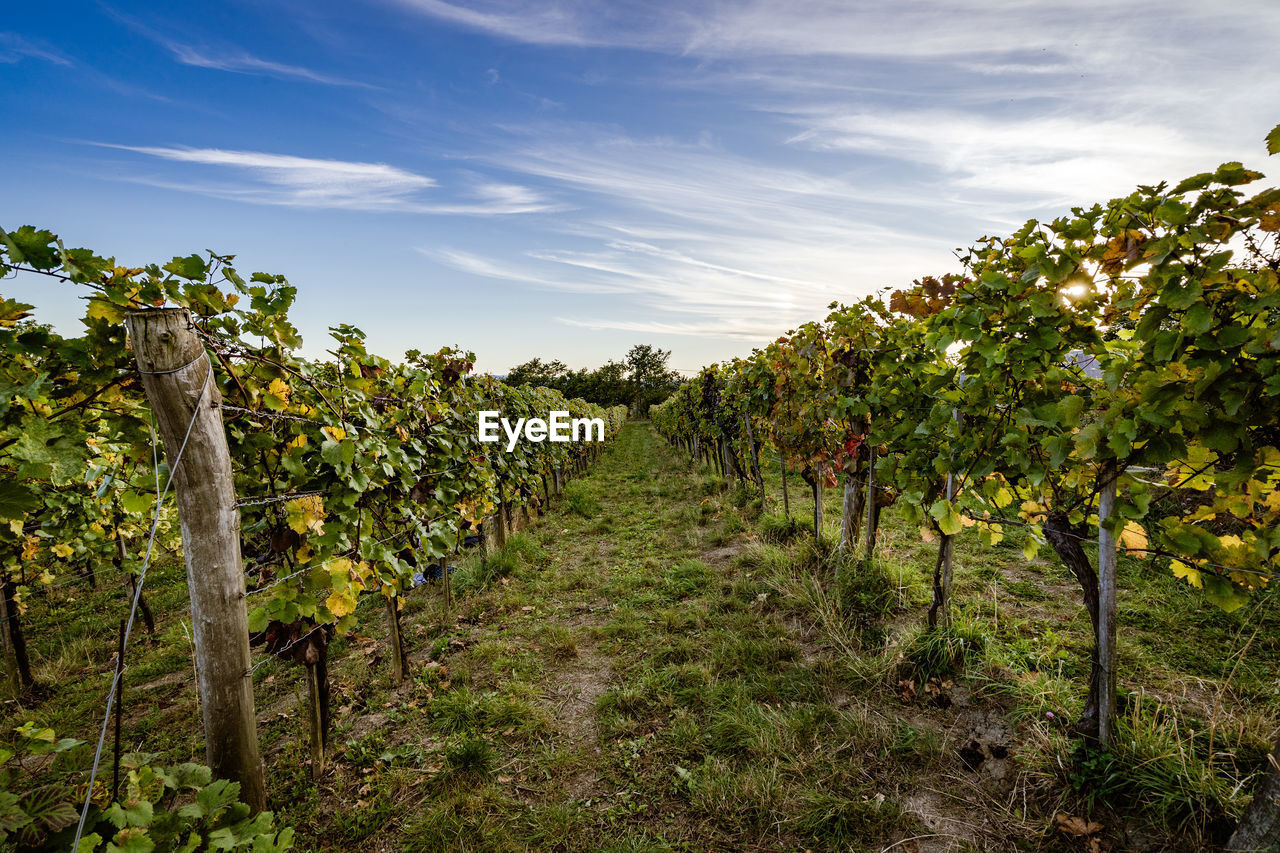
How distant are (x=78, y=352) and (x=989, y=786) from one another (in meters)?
4.34

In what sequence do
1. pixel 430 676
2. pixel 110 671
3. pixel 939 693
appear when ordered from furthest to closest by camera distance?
1. pixel 110 671
2. pixel 430 676
3. pixel 939 693

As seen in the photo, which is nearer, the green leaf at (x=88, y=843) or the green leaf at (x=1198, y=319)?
the green leaf at (x=88, y=843)

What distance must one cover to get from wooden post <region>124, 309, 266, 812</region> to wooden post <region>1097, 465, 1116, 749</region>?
12.4ft

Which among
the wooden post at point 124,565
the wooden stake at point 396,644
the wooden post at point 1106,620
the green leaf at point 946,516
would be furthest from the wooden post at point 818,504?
the wooden post at point 124,565

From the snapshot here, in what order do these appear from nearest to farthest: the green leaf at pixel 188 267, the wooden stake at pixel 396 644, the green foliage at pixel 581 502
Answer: the green leaf at pixel 188 267, the wooden stake at pixel 396 644, the green foliage at pixel 581 502

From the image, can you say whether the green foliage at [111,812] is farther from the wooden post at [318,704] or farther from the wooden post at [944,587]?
the wooden post at [944,587]

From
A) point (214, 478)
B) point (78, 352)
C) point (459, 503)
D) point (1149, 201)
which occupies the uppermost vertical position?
point (1149, 201)

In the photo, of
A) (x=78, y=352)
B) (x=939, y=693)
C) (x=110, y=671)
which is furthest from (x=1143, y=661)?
(x=110, y=671)

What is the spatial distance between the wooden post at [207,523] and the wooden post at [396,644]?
1.57m

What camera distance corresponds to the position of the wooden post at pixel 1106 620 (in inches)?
95.7

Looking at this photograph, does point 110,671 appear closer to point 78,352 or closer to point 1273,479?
point 78,352

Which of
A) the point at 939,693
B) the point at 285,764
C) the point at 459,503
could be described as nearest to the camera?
the point at 285,764

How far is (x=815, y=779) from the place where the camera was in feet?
9.02

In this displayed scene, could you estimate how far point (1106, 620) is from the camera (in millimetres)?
2518
